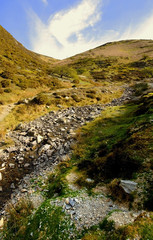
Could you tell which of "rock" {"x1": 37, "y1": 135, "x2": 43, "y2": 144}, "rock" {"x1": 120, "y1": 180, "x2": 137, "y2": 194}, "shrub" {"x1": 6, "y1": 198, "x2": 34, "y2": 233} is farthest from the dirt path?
"rock" {"x1": 120, "y1": 180, "x2": 137, "y2": 194}

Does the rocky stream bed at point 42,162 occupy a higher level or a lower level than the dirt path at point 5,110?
lower

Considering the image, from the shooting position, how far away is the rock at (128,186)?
196 inches

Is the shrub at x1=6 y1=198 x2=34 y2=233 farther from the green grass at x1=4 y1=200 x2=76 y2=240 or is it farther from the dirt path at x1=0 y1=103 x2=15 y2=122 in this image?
the dirt path at x1=0 y1=103 x2=15 y2=122

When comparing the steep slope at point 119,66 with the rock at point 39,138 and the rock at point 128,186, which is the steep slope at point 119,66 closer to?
the rock at point 39,138

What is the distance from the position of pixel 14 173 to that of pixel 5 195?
1.75m

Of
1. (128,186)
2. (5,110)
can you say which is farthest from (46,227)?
(5,110)

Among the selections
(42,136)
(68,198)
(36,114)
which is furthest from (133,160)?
(36,114)

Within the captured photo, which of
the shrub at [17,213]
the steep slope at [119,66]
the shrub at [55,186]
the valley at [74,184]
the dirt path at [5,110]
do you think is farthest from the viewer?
the steep slope at [119,66]

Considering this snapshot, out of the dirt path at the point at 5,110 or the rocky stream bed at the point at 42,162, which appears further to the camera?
the dirt path at the point at 5,110

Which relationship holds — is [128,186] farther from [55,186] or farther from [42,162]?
[42,162]

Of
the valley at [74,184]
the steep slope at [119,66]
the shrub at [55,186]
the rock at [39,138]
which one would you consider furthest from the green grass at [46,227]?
the steep slope at [119,66]

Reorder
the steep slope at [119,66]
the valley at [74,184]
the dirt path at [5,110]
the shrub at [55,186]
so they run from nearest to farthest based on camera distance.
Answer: the valley at [74,184], the shrub at [55,186], the dirt path at [5,110], the steep slope at [119,66]

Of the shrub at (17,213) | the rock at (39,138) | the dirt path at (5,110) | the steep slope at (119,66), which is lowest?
the shrub at (17,213)

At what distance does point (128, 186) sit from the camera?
511 cm
